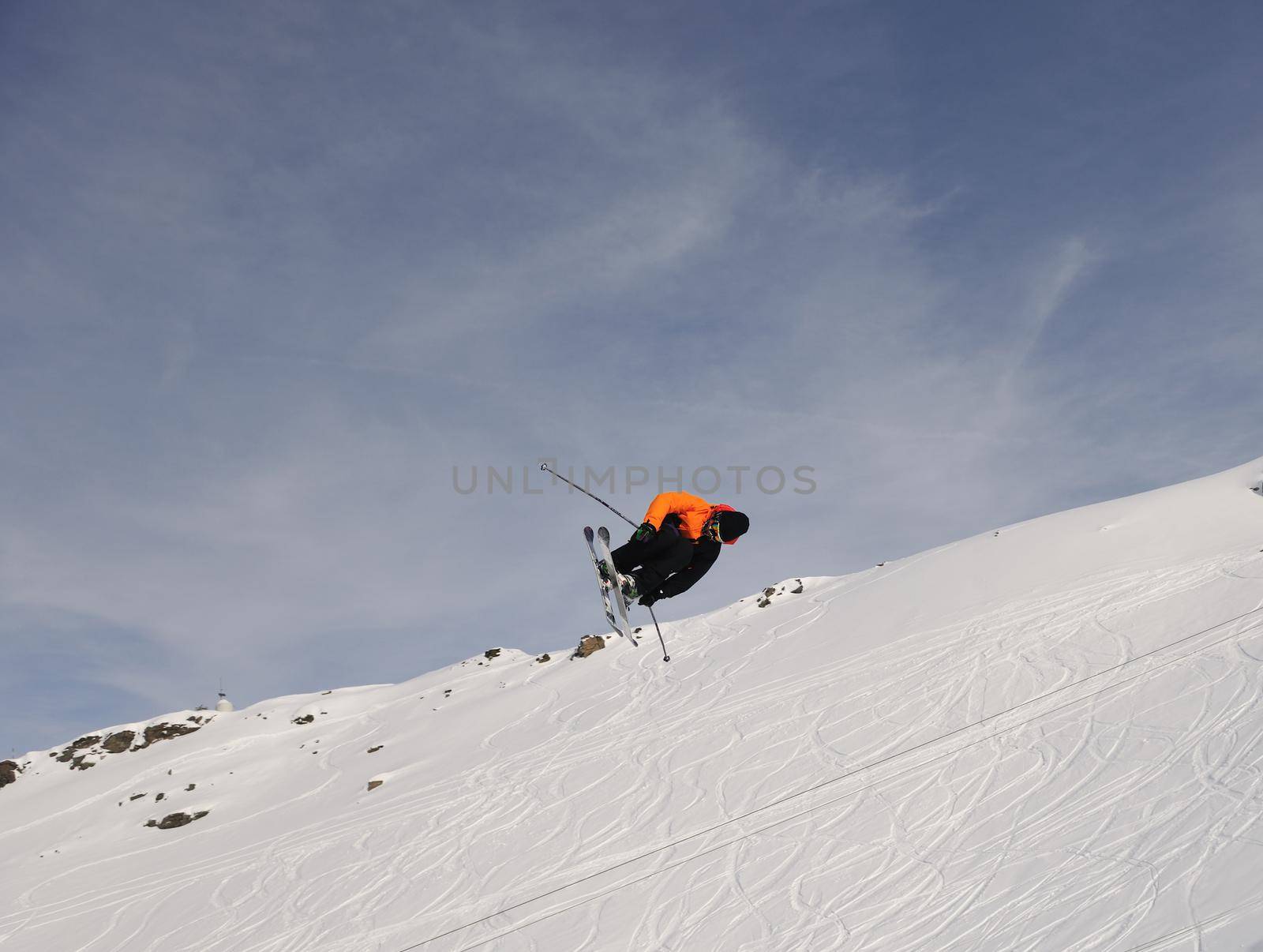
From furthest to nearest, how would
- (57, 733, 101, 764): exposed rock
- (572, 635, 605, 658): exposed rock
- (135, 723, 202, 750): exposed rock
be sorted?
(135, 723, 202, 750): exposed rock
(57, 733, 101, 764): exposed rock
(572, 635, 605, 658): exposed rock

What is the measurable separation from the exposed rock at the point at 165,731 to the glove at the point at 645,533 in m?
33.9

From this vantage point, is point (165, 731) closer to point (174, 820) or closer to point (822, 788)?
point (174, 820)

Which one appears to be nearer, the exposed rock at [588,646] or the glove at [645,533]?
the glove at [645,533]

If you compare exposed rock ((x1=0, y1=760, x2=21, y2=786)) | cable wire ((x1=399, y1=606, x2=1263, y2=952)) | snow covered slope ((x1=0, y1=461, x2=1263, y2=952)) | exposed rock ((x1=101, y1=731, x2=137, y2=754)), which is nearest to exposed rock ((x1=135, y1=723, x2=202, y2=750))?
exposed rock ((x1=101, y1=731, x2=137, y2=754))

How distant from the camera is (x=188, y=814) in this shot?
27.6 meters

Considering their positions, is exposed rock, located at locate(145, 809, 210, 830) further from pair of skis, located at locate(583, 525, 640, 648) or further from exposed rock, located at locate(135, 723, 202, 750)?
pair of skis, located at locate(583, 525, 640, 648)

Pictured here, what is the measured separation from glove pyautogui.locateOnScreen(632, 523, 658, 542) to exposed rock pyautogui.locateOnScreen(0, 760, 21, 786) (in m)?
36.7

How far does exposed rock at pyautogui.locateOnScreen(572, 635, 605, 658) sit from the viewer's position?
33000 millimetres

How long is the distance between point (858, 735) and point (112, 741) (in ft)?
104

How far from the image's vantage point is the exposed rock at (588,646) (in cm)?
3300

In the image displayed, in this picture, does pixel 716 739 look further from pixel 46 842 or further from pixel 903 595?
pixel 46 842

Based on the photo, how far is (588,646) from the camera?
33312 mm

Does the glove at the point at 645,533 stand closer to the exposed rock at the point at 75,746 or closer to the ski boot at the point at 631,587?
the ski boot at the point at 631,587

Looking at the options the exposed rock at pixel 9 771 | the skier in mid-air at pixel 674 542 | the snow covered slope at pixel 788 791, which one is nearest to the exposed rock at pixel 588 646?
the snow covered slope at pixel 788 791
